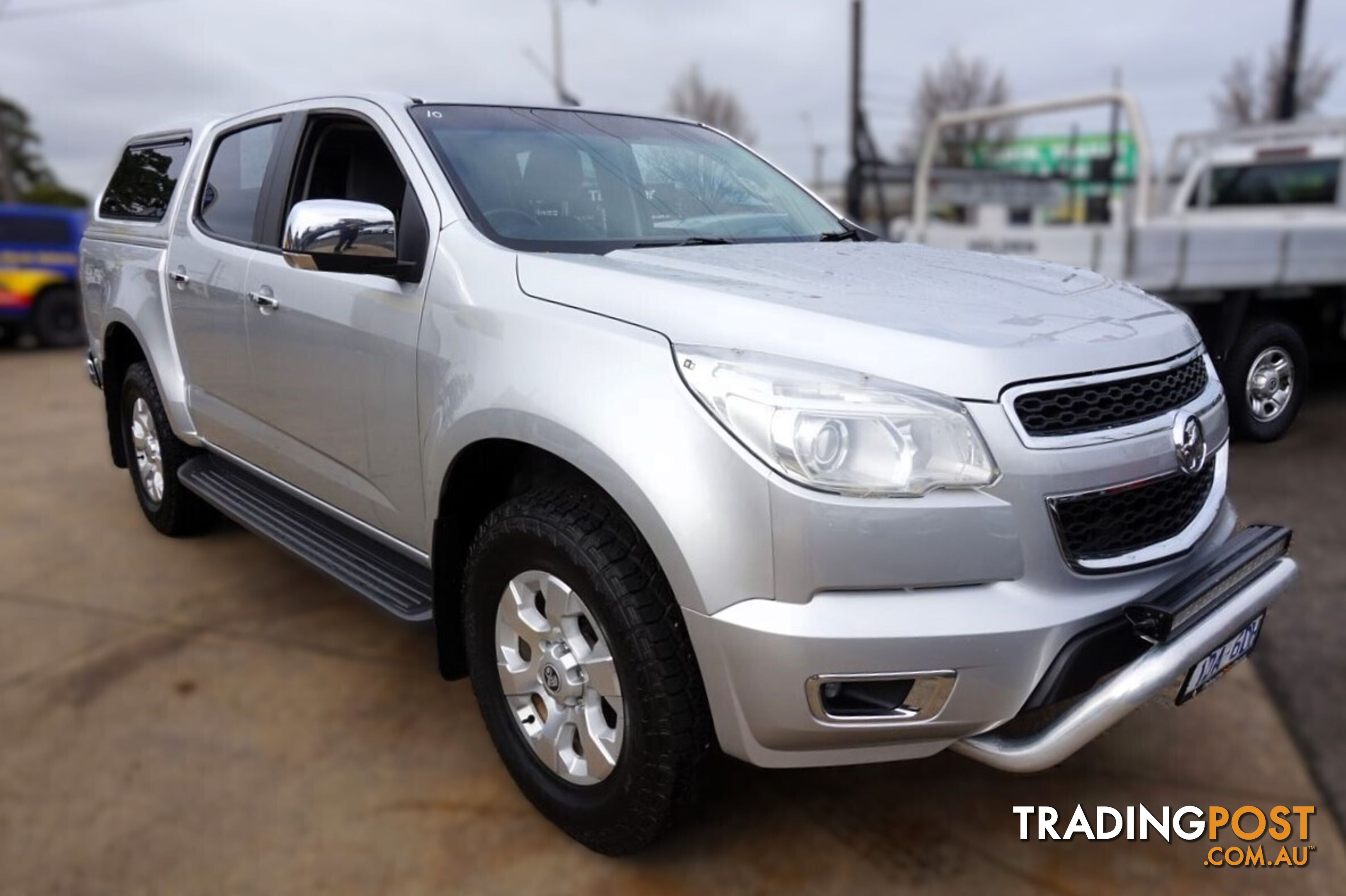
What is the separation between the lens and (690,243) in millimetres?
2672

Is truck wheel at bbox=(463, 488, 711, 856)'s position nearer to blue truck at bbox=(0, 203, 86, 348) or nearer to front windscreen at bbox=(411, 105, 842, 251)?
front windscreen at bbox=(411, 105, 842, 251)

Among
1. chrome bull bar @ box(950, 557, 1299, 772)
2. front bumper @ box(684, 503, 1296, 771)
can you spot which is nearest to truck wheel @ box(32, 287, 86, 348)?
front bumper @ box(684, 503, 1296, 771)

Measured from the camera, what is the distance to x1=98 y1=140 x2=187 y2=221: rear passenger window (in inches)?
163

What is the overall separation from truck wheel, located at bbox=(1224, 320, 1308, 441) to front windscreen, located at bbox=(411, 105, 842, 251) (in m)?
1.27

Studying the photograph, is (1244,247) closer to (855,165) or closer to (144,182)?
(144,182)

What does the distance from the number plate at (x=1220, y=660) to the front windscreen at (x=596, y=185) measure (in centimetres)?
154

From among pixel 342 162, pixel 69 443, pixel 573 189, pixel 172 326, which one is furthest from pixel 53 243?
pixel 573 189

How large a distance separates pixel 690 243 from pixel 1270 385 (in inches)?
54.9

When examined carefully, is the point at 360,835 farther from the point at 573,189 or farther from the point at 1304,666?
the point at 1304,666

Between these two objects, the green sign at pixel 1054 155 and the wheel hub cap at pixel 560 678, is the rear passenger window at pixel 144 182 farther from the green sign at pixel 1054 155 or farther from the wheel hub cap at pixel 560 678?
the green sign at pixel 1054 155

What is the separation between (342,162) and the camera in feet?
10.6

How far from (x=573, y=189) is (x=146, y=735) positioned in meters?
1.95

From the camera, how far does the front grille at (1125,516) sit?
187 centimetres

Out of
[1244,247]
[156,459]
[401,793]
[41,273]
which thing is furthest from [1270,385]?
[41,273]
